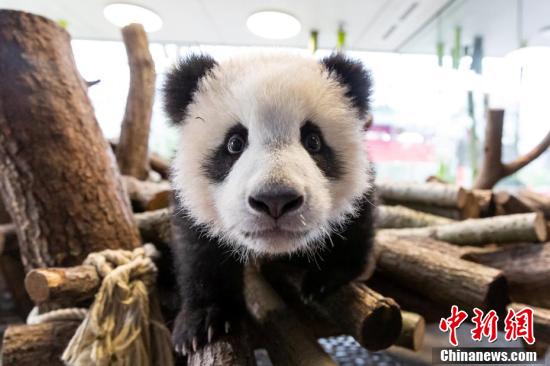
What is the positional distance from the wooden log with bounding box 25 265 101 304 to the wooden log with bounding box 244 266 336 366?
0.53 metres

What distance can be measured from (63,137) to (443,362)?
154 centimetres

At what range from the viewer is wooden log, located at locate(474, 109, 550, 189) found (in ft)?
9.48

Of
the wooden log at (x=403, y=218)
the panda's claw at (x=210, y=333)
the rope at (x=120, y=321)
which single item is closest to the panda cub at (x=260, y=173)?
the panda's claw at (x=210, y=333)

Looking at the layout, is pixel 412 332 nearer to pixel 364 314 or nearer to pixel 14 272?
pixel 364 314

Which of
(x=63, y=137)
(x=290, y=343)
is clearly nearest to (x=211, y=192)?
(x=290, y=343)

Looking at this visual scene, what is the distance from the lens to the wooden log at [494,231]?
1.82 metres

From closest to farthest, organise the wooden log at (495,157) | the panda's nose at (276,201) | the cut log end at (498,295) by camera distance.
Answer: the panda's nose at (276,201), the cut log end at (498,295), the wooden log at (495,157)

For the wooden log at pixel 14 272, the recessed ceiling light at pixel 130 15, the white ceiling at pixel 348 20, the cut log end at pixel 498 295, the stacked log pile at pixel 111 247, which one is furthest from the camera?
the white ceiling at pixel 348 20

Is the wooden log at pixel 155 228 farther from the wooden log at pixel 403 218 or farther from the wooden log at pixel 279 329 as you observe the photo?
the wooden log at pixel 403 218

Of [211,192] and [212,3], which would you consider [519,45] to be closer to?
[212,3]

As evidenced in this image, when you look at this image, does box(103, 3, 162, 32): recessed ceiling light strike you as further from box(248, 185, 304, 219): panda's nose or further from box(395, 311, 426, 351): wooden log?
box(395, 311, 426, 351): wooden log

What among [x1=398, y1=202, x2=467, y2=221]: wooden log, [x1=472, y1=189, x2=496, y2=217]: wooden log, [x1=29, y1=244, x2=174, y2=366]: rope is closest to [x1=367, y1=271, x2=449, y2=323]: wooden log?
[x1=29, y1=244, x2=174, y2=366]: rope

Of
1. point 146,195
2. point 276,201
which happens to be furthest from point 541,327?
point 146,195

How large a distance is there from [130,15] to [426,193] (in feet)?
6.77
